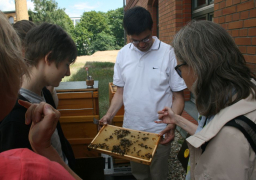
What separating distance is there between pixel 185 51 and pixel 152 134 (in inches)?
49.4

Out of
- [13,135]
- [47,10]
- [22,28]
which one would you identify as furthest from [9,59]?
[47,10]

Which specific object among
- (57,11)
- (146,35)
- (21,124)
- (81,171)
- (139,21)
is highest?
(57,11)

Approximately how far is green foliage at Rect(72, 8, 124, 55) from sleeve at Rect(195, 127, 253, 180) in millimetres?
48043

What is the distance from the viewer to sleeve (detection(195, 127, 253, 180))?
1111mm

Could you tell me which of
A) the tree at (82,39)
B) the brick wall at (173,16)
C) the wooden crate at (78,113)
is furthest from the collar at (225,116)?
the tree at (82,39)

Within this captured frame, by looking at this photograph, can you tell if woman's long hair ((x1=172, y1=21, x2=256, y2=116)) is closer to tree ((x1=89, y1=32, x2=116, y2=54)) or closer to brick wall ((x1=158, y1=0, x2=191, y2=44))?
brick wall ((x1=158, y1=0, x2=191, y2=44))

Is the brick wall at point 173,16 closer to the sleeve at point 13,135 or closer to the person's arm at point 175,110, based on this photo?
the person's arm at point 175,110

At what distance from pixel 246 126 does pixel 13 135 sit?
4.46 ft

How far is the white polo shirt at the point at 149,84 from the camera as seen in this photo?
2.53m

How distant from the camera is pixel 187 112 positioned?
5.11 m

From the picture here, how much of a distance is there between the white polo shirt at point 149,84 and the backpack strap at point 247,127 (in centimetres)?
137

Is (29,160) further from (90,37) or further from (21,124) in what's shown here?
(90,37)

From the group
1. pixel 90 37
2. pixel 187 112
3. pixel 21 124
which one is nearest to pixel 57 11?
pixel 90 37

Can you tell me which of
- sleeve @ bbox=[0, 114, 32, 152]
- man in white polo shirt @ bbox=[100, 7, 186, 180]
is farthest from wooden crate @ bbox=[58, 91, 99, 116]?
A: sleeve @ bbox=[0, 114, 32, 152]
